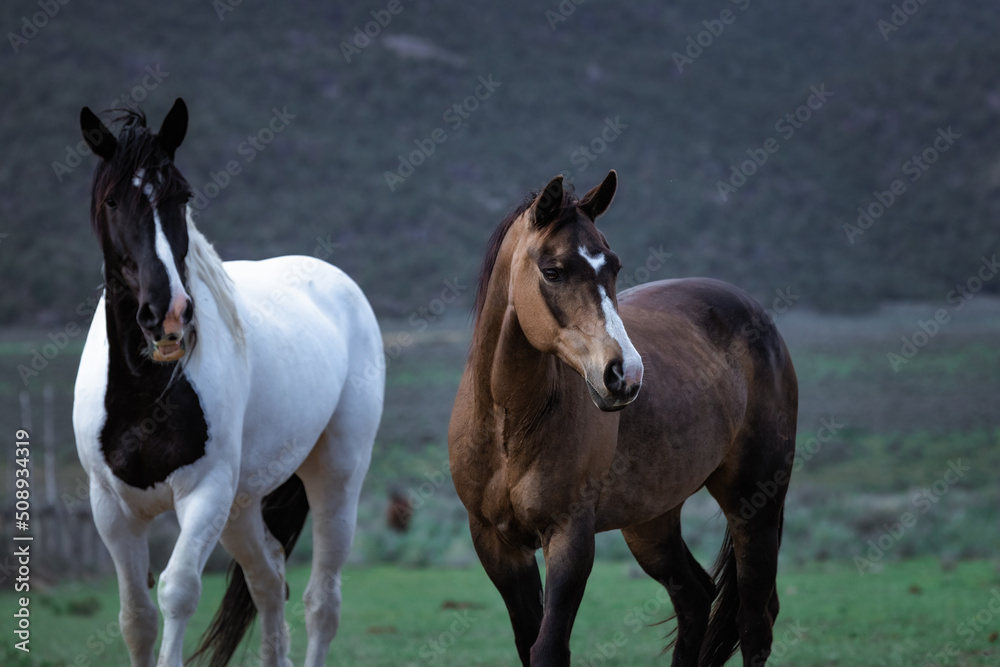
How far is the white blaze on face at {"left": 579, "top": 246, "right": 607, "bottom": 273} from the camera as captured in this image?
336 cm

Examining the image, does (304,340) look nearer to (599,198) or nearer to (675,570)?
(599,198)

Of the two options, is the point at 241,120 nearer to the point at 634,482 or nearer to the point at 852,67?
the point at 852,67

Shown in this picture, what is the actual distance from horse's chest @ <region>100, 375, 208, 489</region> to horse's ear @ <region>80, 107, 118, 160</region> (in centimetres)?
93

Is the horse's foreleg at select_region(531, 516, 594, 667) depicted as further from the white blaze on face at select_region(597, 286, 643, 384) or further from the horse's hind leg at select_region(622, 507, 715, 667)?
the horse's hind leg at select_region(622, 507, 715, 667)

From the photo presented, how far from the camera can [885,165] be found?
47281mm

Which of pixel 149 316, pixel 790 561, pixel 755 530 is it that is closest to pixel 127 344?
pixel 149 316

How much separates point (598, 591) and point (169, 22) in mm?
43792

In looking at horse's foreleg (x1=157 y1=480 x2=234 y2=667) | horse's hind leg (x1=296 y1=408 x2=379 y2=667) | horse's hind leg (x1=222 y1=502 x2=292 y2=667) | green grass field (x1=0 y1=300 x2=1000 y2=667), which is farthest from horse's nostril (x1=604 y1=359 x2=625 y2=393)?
green grass field (x1=0 y1=300 x2=1000 y2=667)

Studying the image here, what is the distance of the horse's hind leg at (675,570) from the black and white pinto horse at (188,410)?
160cm

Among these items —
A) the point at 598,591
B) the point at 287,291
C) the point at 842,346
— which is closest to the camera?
the point at 287,291

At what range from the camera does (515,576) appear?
3867 mm

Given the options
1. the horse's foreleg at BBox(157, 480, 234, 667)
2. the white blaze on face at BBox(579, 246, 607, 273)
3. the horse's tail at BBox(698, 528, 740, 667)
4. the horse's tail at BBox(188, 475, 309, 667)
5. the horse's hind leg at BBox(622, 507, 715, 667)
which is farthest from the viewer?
the horse's tail at BBox(188, 475, 309, 667)

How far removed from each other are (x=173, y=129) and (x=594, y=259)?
73.4 inches

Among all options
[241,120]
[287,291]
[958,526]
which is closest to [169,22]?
[241,120]
